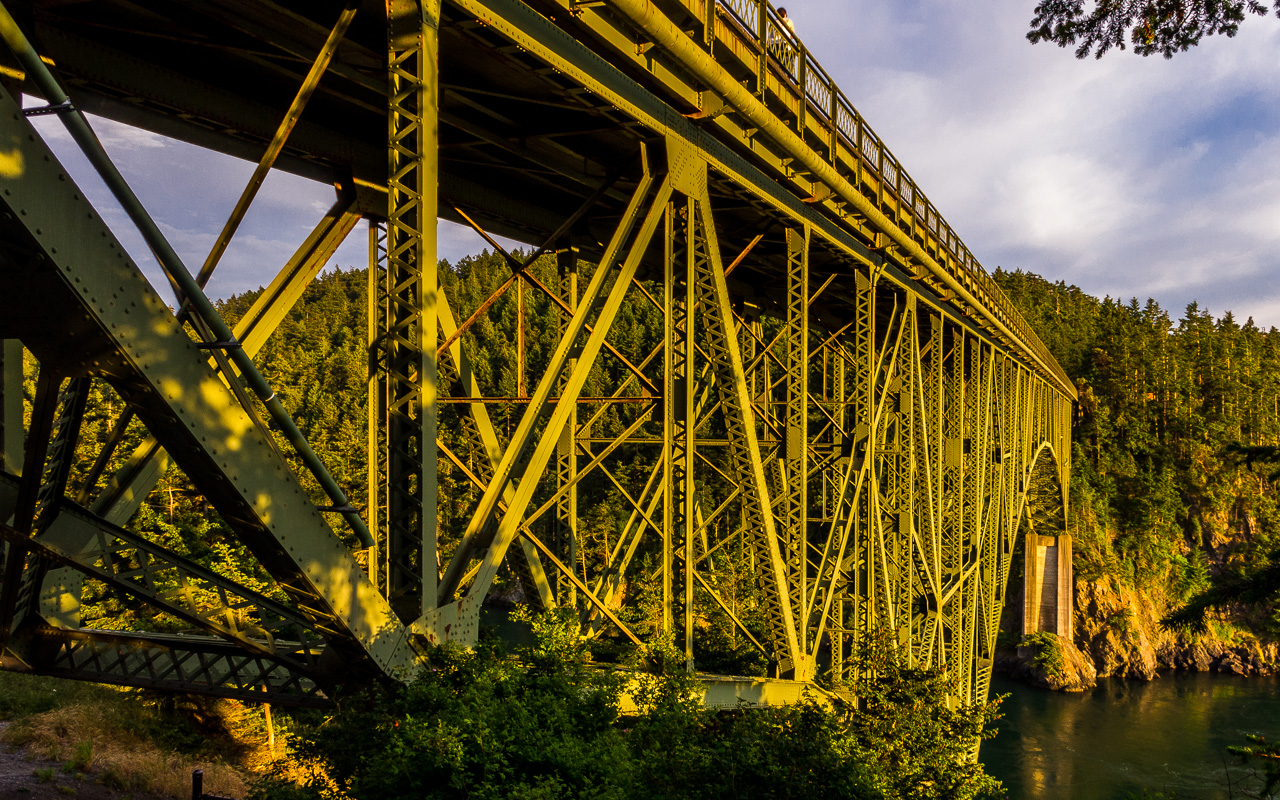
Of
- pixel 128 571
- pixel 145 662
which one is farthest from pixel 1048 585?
pixel 128 571

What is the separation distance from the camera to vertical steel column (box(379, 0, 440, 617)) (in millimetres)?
5188

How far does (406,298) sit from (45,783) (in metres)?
10.5

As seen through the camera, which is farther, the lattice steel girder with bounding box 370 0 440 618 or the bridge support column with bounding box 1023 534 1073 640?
the bridge support column with bounding box 1023 534 1073 640

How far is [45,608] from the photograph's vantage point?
6746mm

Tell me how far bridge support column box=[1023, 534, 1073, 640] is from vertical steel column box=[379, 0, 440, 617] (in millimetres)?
51101

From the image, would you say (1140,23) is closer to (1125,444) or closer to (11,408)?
(11,408)

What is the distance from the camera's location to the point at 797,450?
10.5m

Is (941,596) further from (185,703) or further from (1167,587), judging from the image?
(1167,587)

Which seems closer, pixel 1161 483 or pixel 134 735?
pixel 134 735

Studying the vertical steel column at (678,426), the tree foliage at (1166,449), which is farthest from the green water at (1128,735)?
the vertical steel column at (678,426)

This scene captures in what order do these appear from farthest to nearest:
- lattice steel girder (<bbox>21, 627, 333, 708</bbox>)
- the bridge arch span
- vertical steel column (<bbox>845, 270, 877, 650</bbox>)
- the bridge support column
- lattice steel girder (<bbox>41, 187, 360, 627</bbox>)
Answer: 1. the bridge support column
2. the bridge arch span
3. vertical steel column (<bbox>845, 270, 877, 650</bbox>)
4. lattice steel girder (<bbox>41, 187, 360, 627</bbox>)
5. lattice steel girder (<bbox>21, 627, 333, 708</bbox>)

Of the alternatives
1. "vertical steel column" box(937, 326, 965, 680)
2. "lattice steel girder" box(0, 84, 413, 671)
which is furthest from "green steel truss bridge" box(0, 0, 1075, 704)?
"vertical steel column" box(937, 326, 965, 680)

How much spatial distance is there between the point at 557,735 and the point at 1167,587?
67140 millimetres

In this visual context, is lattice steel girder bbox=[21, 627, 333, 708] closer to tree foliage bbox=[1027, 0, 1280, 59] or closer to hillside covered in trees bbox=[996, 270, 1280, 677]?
tree foliage bbox=[1027, 0, 1280, 59]
